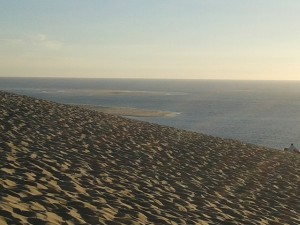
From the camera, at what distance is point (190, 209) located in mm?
9398

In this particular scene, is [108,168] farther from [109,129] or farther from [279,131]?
[279,131]

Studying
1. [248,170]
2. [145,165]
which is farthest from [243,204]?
[248,170]

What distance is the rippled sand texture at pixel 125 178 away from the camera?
24.9 ft

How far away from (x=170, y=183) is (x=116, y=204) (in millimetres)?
3548

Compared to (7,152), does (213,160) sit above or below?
below

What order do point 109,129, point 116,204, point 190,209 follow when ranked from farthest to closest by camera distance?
1. point 109,129
2. point 190,209
3. point 116,204

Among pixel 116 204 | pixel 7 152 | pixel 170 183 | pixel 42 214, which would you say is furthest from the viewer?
pixel 170 183

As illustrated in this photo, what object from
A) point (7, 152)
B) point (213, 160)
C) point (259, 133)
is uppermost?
point (7, 152)

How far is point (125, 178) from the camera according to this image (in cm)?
1106

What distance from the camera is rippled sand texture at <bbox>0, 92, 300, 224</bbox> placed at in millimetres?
7582

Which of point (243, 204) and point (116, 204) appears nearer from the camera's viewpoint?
point (116, 204)

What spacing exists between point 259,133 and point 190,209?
2573 inches

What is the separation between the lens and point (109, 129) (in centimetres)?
2014

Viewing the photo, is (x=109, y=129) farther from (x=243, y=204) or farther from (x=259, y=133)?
(x=259, y=133)
